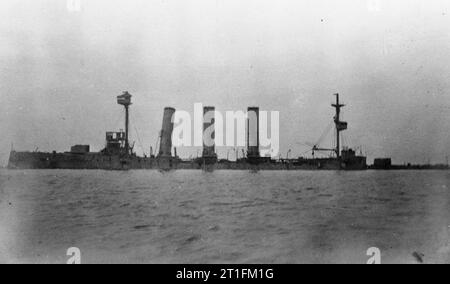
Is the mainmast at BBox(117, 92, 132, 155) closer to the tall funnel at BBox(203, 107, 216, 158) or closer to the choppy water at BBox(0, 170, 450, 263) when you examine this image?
the tall funnel at BBox(203, 107, 216, 158)

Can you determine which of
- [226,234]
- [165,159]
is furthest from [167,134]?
[226,234]

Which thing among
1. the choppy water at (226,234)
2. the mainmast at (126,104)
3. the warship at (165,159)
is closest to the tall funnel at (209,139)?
the warship at (165,159)

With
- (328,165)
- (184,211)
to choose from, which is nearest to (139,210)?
(184,211)

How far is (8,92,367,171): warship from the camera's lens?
79.9 metres

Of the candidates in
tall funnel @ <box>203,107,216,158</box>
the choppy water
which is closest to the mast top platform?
tall funnel @ <box>203,107,216,158</box>

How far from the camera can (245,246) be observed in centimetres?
1013

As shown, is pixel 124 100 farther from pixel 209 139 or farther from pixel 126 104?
pixel 209 139

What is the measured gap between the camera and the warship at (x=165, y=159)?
79.9 meters

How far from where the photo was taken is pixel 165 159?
87.8 m

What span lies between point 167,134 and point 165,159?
19.3 feet

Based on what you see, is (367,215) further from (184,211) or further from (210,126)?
(210,126)

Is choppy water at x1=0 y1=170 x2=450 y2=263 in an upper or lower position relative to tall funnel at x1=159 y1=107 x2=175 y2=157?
lower
